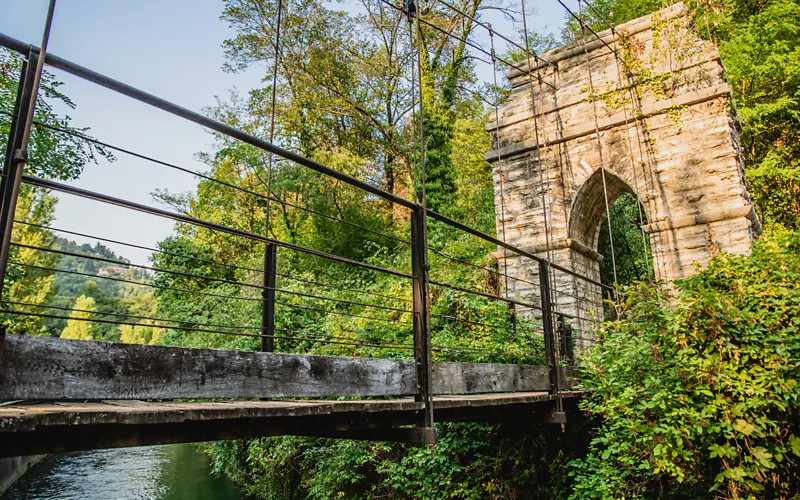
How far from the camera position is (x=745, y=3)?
475 inches

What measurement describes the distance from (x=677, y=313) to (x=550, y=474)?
2.20 m

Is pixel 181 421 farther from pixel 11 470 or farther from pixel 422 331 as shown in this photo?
pixel 11 470

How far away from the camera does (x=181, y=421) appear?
6.20 ft

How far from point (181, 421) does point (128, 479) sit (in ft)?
35.8

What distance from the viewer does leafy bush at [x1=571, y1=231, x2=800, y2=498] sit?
3369mm

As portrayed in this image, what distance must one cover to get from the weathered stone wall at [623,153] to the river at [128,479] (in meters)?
6.33

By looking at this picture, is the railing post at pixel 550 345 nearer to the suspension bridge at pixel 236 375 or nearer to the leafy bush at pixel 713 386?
the suspension bridge at pixel 236 375

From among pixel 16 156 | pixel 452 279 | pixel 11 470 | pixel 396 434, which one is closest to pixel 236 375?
pixel 16 156

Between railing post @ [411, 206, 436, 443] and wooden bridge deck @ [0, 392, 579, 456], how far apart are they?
7 centimetres

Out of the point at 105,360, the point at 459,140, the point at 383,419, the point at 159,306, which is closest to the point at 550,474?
the point at 383,419

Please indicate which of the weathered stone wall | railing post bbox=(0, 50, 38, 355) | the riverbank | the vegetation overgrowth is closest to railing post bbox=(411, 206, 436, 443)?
the vegetation overgrowth

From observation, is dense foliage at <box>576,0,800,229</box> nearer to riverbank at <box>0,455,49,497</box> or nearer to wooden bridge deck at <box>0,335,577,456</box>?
wooden bridge deck at <box>0,335,577,456</box>

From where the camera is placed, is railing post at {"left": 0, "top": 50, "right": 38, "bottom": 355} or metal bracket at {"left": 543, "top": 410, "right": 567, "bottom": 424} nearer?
railing post at {"left": 0, "top": 50, "right": 38, "bottom": 355}

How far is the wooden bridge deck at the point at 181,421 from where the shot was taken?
5.40 feet
